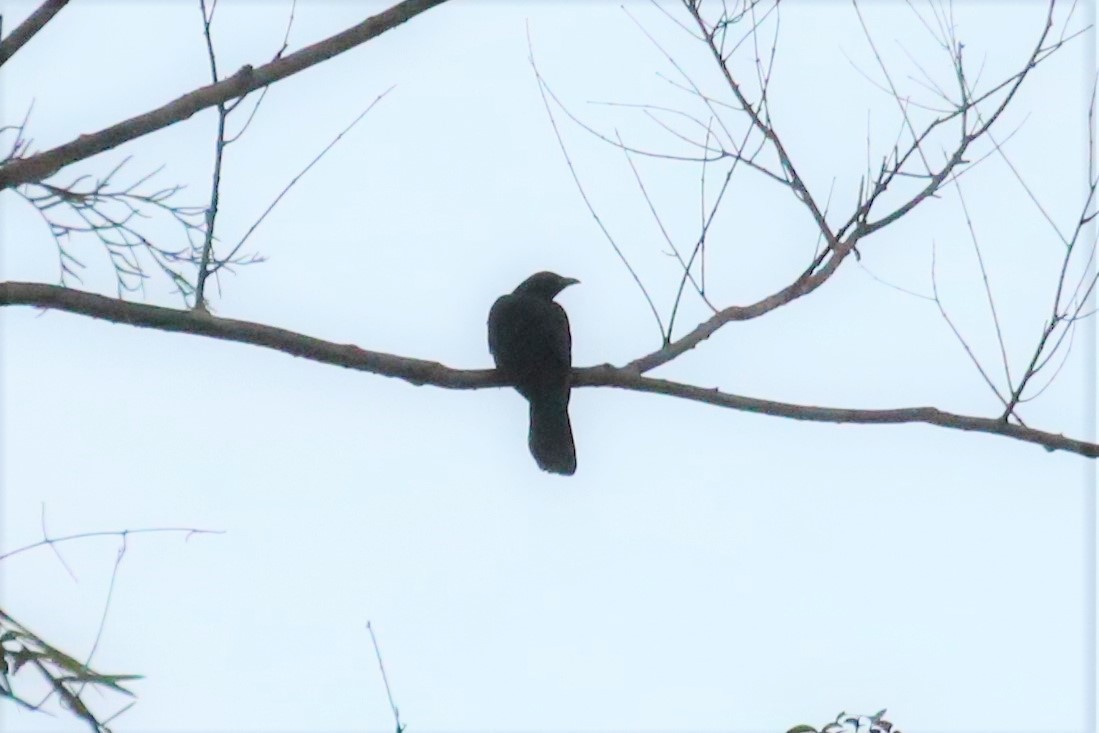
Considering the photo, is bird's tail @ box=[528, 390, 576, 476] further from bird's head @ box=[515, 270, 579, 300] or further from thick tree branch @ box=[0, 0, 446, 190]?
thick tree branch @ box=[0, 0, 446, 190]

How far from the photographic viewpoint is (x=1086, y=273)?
3.86 meters

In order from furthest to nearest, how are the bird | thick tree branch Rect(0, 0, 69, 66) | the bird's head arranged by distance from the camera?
the bird's head < the bird < thick tree branch Rect(0, 0, 69, 66)

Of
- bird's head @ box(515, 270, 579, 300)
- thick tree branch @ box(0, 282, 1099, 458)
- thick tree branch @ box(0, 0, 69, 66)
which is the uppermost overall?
bird's head @ box(515, 270, 579, 300)

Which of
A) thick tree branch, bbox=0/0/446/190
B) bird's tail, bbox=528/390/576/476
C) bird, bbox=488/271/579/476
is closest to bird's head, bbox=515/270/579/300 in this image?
bird, bbox=488/271/579/476

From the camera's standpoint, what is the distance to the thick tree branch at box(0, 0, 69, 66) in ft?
9.24

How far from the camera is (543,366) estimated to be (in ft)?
17.2

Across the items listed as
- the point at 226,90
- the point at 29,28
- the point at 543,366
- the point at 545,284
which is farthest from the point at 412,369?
the point at 545,284

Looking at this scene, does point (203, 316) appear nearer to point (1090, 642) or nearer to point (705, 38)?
point (705, 38)

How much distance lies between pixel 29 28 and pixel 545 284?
3354mm

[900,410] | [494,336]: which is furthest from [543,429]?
[900,410]

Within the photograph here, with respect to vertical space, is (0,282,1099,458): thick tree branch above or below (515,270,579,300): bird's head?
below

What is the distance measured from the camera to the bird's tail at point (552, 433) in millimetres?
5309

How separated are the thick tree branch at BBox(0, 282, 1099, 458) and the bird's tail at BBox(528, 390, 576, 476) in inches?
54.5

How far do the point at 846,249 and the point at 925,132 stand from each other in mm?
515
